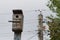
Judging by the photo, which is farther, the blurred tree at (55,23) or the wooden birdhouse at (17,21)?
the blurred tree at (55,23)

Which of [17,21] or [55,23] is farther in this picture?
[55,23]

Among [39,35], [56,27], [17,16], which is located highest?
[17,16]

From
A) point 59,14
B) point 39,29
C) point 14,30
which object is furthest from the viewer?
point 39,29

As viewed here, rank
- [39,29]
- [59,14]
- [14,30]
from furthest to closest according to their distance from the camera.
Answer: [39,29] < [59,14] < [14,30]

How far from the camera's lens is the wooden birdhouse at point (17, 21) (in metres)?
10.2

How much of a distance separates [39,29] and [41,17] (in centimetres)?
121

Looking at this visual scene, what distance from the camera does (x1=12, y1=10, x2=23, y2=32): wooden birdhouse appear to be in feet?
33.3

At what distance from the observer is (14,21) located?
10.4 m

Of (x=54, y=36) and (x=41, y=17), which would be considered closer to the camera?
(x=54, y=36)

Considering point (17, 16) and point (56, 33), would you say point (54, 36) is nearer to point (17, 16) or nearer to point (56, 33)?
point (56, 33)

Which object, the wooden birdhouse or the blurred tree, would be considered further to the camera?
the blurred tree

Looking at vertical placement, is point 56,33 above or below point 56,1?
below

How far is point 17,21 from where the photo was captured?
33.9 ft

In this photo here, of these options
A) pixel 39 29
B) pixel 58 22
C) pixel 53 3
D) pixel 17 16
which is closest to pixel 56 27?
pixel 58 22
